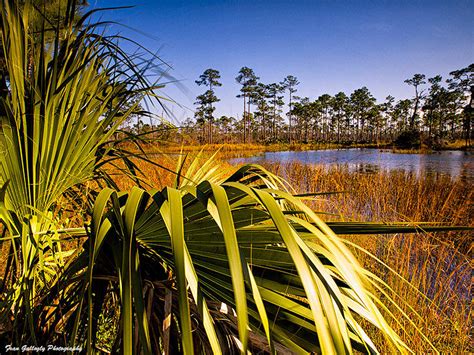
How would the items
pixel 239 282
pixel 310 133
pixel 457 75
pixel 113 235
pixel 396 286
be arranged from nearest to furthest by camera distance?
pixel 239 282
pixel 113 235
pixel 396 286
pixel 457 75
pixel 310 133

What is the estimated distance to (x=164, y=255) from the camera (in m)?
0.76

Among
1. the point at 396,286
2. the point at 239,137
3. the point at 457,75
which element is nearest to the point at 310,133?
the point at 239,137

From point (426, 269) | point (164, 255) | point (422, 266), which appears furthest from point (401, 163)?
point (164, 255)

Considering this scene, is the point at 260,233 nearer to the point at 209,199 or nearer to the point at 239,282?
the point at 209,199

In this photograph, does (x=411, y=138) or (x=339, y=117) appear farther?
(x=339, y=117)

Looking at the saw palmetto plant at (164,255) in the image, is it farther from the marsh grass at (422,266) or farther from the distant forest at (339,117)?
the distant forest at (339,117)

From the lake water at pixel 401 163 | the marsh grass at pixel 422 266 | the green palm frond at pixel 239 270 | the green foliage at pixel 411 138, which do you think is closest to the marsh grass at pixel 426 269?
the marsh grass at pixel 422 266

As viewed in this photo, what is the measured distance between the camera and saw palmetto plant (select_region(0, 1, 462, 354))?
0.48 meters

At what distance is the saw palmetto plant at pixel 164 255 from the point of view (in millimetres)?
475

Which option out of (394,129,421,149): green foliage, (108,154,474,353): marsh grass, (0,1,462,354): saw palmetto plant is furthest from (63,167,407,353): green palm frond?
(394,129,421,149): green foliage

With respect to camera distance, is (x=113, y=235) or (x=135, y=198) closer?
(x=135, y=198)

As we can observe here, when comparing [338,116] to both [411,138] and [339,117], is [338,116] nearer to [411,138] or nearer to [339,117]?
[339,117]

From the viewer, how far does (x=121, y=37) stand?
1302mm

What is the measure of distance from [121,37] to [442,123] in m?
68.7
